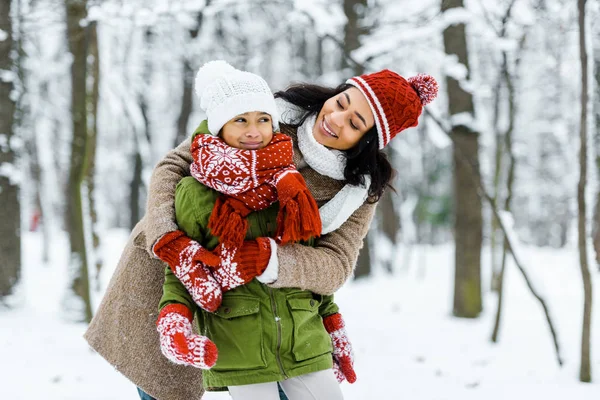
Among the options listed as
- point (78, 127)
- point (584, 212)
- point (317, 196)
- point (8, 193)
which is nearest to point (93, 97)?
point (78, 127)

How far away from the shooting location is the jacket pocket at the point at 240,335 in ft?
7.03

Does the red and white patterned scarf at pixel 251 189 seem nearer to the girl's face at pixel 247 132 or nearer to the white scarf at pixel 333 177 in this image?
the girl's face at pixel 247 132

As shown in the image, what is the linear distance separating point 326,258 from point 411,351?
430 cm

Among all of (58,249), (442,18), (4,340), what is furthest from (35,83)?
(442,18)

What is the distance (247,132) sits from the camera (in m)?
2.17

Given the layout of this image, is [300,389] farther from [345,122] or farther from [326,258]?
[345,122]

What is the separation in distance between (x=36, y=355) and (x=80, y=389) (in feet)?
3.44

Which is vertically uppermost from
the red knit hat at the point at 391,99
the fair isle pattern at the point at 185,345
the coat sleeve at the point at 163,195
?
the red knit hat at the point at 391,99

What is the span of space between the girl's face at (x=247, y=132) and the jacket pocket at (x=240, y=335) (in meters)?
0.53

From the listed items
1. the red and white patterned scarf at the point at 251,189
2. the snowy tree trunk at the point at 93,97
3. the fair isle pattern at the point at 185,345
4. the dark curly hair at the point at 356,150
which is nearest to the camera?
the fair isle pattern at the point at 185,345

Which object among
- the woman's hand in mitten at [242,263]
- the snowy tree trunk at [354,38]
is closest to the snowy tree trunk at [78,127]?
the snowy tree trunk at [354,38]

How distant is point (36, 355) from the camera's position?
206 inches

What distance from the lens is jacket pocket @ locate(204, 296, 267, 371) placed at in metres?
2.14

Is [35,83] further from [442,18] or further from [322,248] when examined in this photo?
[322,248]
